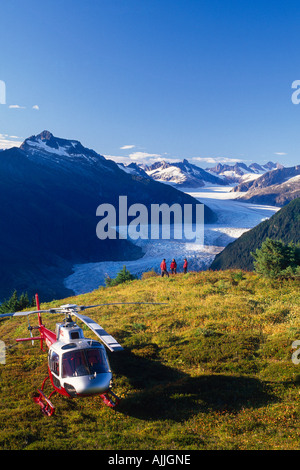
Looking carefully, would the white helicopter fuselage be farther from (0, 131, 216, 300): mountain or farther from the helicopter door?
(0, 131, 216, 300): mountain

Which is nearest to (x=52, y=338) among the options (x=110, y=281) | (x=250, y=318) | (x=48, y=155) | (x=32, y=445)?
(x=32, y=445)

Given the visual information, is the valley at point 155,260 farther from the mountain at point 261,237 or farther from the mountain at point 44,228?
the mountain at point 261,237

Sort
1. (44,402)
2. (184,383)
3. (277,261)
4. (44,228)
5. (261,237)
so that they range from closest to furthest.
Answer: (44,402) < (184,383) < (277,261) < (261,237) < (44,228)

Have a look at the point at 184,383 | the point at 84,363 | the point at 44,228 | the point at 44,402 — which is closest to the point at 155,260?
the point at 184,383

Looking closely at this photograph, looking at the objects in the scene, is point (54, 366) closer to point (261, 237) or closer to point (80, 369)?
point (80, 369)

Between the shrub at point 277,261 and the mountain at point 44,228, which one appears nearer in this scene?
the shrub at point 277,261

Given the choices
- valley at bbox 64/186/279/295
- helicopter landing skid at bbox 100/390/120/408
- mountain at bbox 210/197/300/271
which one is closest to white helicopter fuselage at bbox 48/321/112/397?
helicopter landing skid at bbox 100/390/120/408

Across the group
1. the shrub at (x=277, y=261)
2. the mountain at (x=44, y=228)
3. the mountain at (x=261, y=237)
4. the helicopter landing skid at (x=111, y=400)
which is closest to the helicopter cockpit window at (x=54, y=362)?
the helicopter landing skid at (x=111, y=400)
